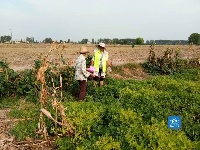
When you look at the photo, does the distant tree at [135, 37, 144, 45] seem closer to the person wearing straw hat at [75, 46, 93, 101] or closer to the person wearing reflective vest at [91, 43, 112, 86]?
the person wearing reflective vest at [91, 43, 112, 86]

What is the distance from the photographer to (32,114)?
7.33 m

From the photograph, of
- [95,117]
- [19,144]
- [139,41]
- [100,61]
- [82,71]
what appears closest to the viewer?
[19,144]

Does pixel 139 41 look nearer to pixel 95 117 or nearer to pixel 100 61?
pixel 100 61

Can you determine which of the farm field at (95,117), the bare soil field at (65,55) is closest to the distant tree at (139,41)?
the bare soil field at (65,55)

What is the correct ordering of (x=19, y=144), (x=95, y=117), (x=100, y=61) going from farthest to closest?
(x=100, y=61), (x=95, y=117), (x=19, y=144)

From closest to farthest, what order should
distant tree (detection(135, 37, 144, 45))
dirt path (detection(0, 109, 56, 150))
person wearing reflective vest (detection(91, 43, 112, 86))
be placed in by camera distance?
dirt path (detection(0, 109, 56, 150))
person wearing reflective vest (detection(91, 43, 112, 86))
distant tree (detection(135, 37, 144, 45))

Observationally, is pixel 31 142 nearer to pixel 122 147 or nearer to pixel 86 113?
pixel 86 113

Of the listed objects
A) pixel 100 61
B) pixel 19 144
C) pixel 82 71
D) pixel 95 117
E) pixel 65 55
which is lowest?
pixel 19 144

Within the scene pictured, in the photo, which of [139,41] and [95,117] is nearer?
[95,117]

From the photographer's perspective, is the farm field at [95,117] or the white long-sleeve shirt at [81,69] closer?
the farm field at [95,117]

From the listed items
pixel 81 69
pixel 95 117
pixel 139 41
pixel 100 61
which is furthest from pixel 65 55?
pixel 139 41

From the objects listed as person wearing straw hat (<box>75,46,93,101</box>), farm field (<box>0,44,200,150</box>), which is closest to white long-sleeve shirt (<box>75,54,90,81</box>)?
person wearing straw hat (<box>75,46,93,101</box>)

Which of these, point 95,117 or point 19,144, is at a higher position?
point 95,117

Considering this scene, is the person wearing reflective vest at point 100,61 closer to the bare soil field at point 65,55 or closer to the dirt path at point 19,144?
the bare soil field at point 65,55
